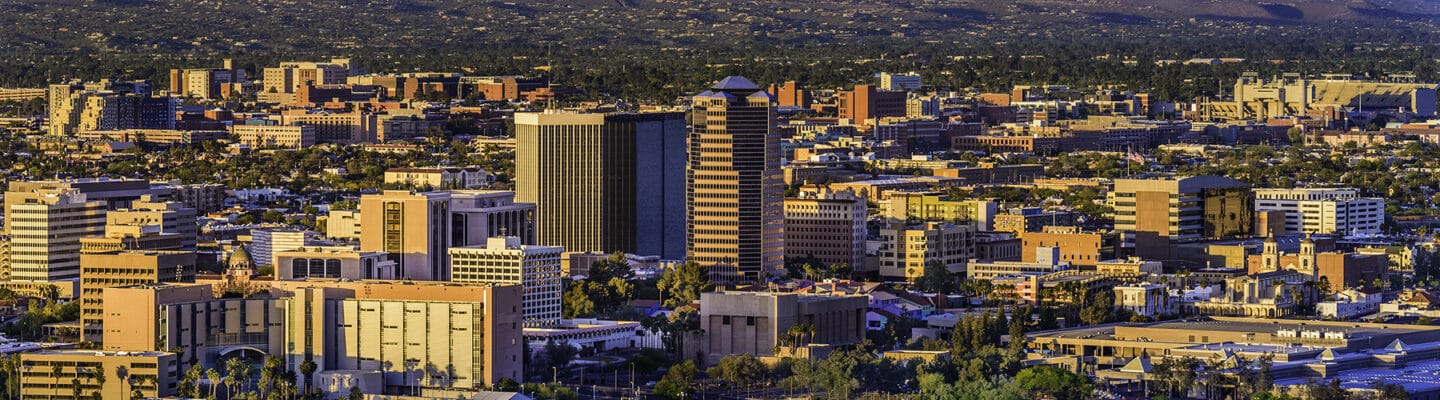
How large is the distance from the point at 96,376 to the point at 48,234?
18745 mm

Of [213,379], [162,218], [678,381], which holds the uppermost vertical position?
[162,218]

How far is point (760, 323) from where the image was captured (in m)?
59.4

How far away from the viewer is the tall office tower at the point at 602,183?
78.5 metres

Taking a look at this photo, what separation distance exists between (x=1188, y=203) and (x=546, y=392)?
30804 millimetres

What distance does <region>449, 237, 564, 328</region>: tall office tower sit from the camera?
62906 millimetres

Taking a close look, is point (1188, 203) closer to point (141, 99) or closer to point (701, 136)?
point (701, 136)

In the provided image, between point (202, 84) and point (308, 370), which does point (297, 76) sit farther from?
point (308, 370)

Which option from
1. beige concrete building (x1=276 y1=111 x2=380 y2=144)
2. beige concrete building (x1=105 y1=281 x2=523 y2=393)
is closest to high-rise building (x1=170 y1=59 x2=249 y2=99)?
Answer: beige concrete building (x1=276 y1=111 x2=380 y2=144)

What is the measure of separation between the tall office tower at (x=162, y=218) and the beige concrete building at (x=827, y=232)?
1175 centimetres

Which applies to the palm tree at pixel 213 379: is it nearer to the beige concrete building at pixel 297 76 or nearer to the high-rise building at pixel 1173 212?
the high-rise building at pixel 1173 212

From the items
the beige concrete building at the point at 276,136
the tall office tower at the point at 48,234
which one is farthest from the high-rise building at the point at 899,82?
the tall office tower at the point at 48,234

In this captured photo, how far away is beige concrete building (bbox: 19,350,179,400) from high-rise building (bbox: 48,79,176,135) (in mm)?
73891

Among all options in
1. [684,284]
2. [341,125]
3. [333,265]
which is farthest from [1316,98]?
[333,265]

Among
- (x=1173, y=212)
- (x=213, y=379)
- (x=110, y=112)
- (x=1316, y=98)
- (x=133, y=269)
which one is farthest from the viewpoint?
(x=1316, y=98)
